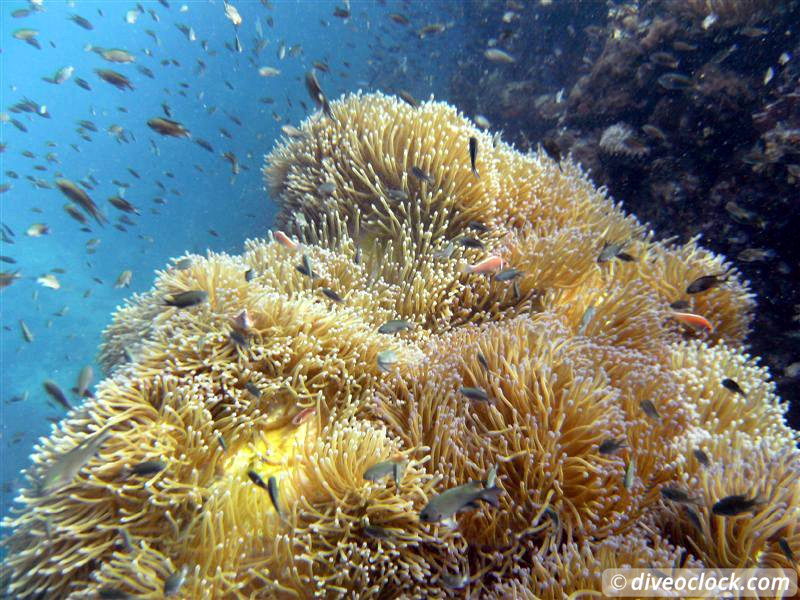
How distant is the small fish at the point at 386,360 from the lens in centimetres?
302

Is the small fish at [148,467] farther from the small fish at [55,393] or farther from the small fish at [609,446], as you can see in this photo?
the small fish at [609,446]

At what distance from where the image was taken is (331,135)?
4.97 meters

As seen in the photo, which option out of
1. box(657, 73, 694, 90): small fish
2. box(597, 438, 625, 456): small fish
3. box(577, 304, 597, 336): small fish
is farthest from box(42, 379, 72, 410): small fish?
box(657, 73, 694, 90): small fish

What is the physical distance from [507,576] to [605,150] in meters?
6.31

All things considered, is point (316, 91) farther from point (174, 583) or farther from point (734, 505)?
point (734, 505)

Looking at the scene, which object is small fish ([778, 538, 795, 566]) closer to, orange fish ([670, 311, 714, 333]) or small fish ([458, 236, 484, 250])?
orange fish ([670, 311, 714, 333])

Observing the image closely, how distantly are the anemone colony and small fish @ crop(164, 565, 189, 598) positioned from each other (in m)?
0.07

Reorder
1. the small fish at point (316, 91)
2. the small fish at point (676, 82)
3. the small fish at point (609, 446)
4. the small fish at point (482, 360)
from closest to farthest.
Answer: the small fish at point (609, 446), the small fish at point (482, 360), the small fish at point (316, 91), the small fish at point (676, 82)

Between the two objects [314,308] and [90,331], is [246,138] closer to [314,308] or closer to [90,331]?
[90,331]

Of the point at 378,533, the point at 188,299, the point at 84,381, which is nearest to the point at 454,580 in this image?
the point at 378,533

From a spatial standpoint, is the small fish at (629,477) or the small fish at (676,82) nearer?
the small fish at (629,477)

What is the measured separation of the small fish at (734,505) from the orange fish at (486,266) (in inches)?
86.6

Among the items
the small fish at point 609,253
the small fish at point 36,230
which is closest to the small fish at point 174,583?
the small fish at point 609,253

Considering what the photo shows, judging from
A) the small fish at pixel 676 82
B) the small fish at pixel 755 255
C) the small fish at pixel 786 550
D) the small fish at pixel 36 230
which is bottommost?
the small fish at pixel 786 550
